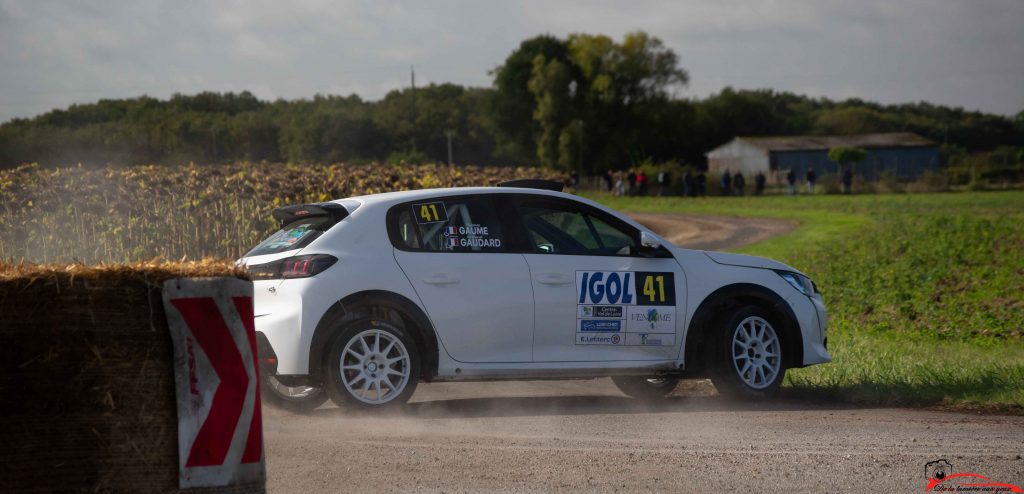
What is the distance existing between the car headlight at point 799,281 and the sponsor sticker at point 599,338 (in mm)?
1590

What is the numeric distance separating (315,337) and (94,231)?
9.87 meters

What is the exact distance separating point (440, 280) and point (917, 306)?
11221 millimetres

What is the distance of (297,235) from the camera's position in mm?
8414

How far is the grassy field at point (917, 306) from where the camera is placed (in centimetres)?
944

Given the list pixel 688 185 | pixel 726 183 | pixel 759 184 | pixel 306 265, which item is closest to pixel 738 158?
pixel 759 184

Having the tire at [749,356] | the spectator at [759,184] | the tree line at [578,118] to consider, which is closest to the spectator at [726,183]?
the spectator at [759,184]

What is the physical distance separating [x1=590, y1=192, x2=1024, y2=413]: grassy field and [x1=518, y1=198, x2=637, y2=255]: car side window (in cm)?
206

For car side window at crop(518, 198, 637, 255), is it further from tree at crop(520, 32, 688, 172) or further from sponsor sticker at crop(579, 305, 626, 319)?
tree at crop(520, 32, 688, 172)

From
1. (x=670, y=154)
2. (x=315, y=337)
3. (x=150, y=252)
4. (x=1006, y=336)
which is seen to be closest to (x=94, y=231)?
(x=150, y=252)

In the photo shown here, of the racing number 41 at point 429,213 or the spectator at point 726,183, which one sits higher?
the racing number 41 at point 429,213

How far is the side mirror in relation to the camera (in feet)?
29.0

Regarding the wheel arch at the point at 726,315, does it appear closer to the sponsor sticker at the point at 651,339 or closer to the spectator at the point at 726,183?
the sponsor sticker at the point at 651,339

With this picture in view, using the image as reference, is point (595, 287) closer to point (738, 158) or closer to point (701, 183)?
point (701, 183)

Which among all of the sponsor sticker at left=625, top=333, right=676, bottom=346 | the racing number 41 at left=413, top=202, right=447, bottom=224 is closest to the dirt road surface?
the sponsor sticker at left=625, top=333, right=676, bottom=346
